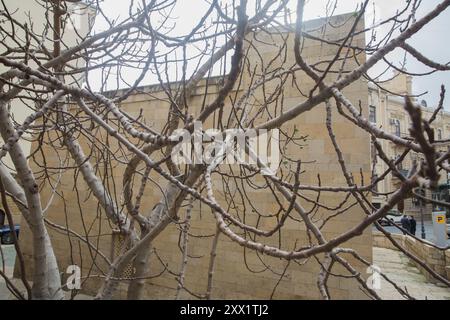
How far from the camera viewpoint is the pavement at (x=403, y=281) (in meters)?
6.15

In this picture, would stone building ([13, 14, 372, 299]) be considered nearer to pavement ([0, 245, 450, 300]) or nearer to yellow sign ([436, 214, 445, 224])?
pavement ([0, 245, 450, 300])

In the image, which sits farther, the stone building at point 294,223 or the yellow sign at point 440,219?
the yellow sign at point 440,219

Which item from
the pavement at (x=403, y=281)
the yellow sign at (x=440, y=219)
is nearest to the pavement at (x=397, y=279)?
the pavement at (x=403, y=281)

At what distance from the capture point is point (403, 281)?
737 cm

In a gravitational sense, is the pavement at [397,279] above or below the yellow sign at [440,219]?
below

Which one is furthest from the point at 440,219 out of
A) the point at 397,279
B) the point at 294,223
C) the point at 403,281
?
the point at 294,223

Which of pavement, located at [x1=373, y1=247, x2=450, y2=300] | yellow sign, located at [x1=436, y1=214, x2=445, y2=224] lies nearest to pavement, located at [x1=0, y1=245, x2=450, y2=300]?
pavement, located at [x1=373, y1=247, x2=450, y2=300]

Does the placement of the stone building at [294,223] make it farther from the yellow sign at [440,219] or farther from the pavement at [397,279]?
the yellow sign at [440,219]

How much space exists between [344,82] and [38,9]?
1502 centimetres

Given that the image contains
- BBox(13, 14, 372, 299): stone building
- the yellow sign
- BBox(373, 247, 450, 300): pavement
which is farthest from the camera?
the yellow sign

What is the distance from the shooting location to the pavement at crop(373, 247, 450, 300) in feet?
20.2

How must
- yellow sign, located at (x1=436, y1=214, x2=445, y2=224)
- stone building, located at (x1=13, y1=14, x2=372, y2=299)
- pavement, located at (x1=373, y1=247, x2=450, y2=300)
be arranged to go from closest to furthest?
1. stone building, located at (x1=13, y1=14, x2=372, y2=299)
2. pavement, located at (x1=373, y1=247, x2=450, y2=300)
3. yellow sign, located at (x1=436, y1=214, x2=445, y2=224)
